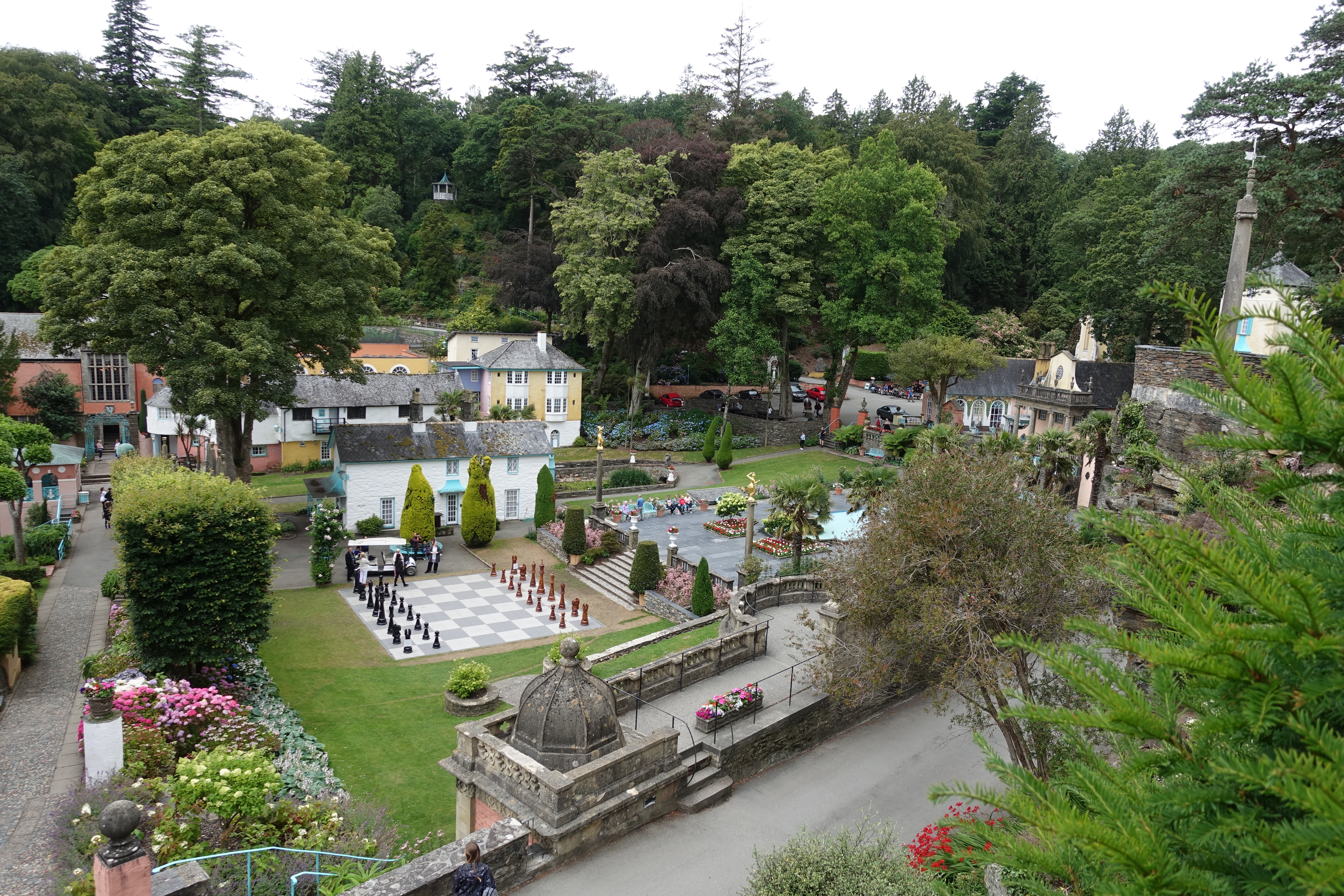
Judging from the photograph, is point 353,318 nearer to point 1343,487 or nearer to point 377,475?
point 377,475

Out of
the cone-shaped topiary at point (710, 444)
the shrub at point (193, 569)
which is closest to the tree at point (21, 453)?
the shrub at point (193, 569)

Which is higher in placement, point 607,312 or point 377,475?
point 607,312

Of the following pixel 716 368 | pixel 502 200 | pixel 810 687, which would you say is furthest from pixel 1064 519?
pixel 502 200

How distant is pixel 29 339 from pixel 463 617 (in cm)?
3930

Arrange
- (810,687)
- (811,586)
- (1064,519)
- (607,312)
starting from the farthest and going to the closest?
(607,312), (811,586), (810,687), (1064,519)

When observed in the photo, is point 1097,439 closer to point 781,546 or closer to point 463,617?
point 781,546

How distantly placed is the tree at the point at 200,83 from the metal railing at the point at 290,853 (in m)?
66.3

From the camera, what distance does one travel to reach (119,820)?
8.10 metres

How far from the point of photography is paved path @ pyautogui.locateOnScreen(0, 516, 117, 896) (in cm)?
1183

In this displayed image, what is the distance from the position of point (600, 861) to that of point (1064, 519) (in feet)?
30.9

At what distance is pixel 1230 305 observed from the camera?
2075cm

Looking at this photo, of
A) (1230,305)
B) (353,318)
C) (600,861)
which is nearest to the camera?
(600,861)

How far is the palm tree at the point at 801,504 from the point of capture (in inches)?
949

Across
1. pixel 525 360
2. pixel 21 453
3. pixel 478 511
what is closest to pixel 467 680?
pixel 478 511
